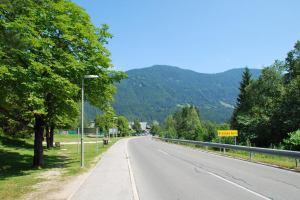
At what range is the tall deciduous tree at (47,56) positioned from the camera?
55.6 feet

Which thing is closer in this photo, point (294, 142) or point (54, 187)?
point (54, 187)

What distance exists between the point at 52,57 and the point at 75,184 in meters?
7.34

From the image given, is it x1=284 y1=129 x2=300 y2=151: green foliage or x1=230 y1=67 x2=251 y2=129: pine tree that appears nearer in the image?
x1=284 y1=129 x2=300 y2=151: green foliage

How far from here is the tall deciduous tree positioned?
16.9 m

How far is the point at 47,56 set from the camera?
1811 centimetres

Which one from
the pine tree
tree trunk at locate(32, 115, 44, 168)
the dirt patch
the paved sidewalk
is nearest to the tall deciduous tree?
tree trunk at locate(32, 115, 44, 168)

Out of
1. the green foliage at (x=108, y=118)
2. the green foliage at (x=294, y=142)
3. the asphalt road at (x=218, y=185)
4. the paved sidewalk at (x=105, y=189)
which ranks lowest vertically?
the paved sidewalk at (x=105, y=189)

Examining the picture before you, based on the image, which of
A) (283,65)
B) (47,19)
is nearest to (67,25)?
(47,19)

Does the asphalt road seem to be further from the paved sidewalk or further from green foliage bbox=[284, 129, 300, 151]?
green foliage bbox=[284, 129, 300, 151]

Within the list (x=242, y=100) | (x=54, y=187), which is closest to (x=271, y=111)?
(x=242, y=100)

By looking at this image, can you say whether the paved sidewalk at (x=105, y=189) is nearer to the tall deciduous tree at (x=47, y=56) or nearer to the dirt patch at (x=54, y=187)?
the dirt patch at (x=54, y=187)

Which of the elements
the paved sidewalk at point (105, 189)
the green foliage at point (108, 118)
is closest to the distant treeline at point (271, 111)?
the green foliage at point (108, 118)

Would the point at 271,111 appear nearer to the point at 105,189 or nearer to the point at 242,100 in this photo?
the point at 242,100

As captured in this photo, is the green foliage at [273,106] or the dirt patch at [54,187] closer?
the dirt patch at [54,187]
